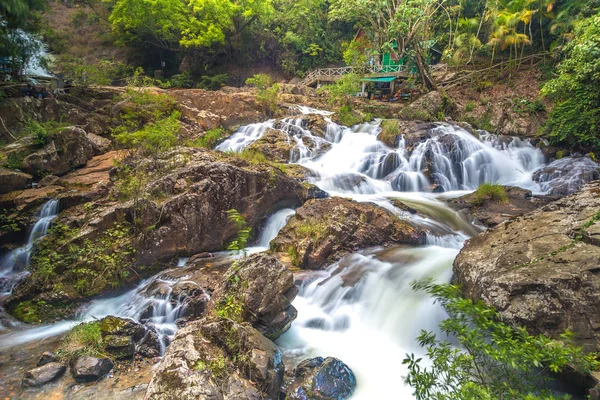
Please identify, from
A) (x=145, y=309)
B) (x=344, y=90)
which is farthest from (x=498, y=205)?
(x=344, y=90)

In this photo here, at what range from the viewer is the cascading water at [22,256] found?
788 centimetres

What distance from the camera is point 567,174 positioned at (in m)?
12.1

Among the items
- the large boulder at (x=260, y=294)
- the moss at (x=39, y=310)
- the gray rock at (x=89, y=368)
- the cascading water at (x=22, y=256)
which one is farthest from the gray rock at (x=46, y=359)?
the cascading water at (x=22, y=256)

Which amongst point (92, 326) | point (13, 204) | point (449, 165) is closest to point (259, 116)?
point (449, 165)

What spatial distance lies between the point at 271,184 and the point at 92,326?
5.56 m

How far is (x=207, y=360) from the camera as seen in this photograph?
3859 mm

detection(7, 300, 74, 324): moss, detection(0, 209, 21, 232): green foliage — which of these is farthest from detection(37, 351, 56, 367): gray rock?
detection(0, 209, 21, 232): green foliage

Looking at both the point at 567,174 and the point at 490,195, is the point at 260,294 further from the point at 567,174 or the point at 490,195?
the point at 567,174

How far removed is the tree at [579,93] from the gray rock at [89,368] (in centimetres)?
1504

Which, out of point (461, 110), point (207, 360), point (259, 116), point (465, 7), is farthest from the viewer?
point (465, 7)

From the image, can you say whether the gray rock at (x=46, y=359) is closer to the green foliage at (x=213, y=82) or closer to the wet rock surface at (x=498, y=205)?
the wet rock surface at (x=498, y=205)

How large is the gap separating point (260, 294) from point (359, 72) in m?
21.0

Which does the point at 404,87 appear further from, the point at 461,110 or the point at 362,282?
the point at 362,282

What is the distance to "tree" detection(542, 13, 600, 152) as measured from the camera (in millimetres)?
10594
